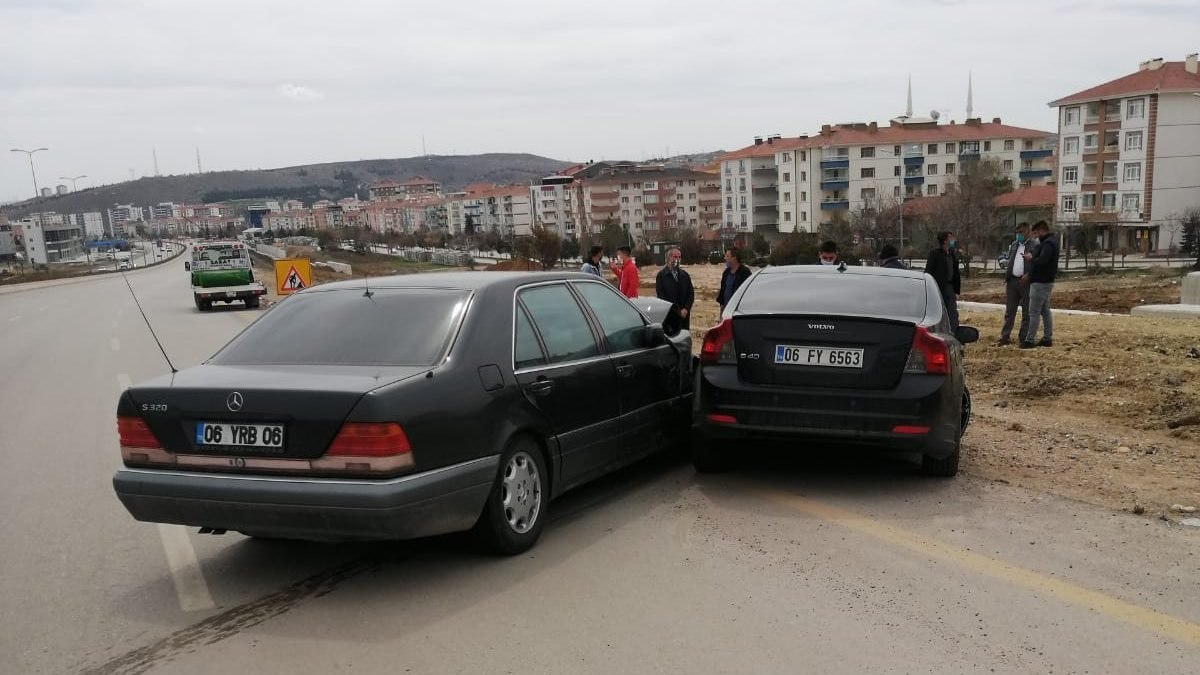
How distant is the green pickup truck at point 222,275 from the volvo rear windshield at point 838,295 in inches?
1003

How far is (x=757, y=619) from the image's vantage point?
14.5 ft

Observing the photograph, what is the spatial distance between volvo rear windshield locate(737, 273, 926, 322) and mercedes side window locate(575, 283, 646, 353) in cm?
76

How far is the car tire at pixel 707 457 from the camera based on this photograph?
22.7ft

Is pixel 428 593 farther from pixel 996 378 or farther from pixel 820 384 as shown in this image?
pixel 996 378

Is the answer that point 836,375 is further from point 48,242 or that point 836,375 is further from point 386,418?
point 48,242

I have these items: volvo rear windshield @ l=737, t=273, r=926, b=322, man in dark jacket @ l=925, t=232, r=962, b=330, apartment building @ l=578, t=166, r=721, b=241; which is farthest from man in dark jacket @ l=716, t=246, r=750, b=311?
apartment building @ l=578, t=166, r=721, b=241

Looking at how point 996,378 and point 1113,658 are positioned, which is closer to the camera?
point 1113,658

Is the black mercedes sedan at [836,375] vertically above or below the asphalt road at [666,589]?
above

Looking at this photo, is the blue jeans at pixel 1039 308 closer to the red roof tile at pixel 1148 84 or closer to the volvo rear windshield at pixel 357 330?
the volvo rear windshield at pixel 357 330

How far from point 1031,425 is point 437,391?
569 centimetres

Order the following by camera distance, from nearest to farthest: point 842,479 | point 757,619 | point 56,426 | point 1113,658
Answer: point 1113,658 → point 757,619 → point 842,479 → point 56,426

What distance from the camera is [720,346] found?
6.77m

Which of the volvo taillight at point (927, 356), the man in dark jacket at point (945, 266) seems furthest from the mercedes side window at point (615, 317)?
the man in dark jacket at point (945, 266)

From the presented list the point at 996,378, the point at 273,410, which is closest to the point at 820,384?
the point at 273,410
